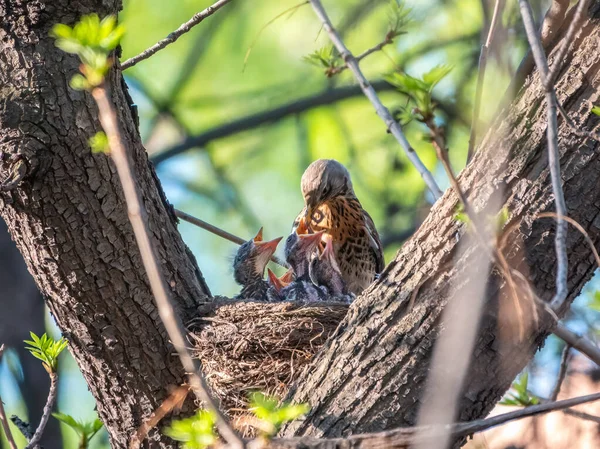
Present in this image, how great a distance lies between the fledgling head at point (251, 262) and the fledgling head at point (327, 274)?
363mm

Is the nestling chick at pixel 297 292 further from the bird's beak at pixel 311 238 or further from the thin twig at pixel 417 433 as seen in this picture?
the thin twig at pixel 417 433

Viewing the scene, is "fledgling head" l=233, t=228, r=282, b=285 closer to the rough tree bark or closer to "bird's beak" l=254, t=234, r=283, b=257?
"bird's beak" l=254, t=234, r=283, b=257

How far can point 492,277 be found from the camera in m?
2.80

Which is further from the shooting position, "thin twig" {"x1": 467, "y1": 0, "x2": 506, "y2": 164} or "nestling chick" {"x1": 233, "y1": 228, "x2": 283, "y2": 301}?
"nestling chick" {"x1": 233, "y1": 228, "x2": 283, "y2": 301}

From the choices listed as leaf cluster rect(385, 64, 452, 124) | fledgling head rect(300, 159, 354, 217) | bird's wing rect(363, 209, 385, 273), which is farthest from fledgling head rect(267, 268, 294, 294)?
leaf cluster rect(385, 64, 452, 124)

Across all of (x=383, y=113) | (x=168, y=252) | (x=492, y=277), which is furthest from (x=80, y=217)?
(x=492, y=277)

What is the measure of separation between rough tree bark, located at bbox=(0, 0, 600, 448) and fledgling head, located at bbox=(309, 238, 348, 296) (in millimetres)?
1511

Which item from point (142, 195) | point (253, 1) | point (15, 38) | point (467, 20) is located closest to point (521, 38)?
point (467, 20)

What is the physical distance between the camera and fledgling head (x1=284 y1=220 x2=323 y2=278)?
5.57m

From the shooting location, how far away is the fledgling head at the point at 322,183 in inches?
229

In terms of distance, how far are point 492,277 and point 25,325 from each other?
5.06 meters

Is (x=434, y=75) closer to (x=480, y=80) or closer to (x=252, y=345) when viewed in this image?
(x=480, y=80)

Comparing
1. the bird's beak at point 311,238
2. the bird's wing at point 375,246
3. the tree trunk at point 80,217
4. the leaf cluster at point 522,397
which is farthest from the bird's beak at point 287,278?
the leaf cluster at point 522,397

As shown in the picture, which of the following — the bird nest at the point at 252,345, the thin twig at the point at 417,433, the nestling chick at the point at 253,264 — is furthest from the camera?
the nestling chick at the point at 253,264
